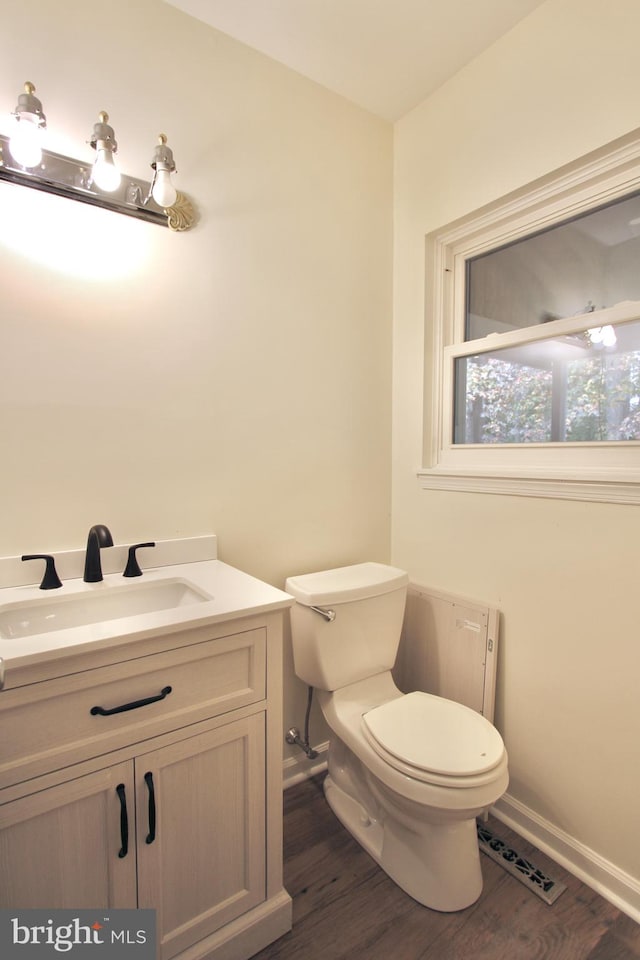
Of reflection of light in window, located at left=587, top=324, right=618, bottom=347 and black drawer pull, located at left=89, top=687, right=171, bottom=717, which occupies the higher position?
reflection of light in window, located at left=587, top=324, right=618, bottom=347

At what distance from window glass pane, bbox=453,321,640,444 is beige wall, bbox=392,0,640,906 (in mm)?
248

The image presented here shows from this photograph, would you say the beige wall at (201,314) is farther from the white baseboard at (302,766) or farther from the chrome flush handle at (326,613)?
the chrome flush handle at (326,613)

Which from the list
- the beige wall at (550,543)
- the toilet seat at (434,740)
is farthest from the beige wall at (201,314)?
the toilet seat at (434,740)

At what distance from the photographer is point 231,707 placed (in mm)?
1070

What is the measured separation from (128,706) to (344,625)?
77 centimetres

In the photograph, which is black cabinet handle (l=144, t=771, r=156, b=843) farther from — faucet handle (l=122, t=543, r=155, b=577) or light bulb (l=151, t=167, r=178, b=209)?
light bulb (l=151, t=167, r=178, b=209)

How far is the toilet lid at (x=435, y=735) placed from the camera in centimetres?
119

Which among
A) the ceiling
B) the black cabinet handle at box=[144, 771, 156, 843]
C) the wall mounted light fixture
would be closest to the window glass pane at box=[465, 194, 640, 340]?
the ceiling

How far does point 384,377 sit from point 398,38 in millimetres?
1118

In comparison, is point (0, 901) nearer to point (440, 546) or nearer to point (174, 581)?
point (174, 581)

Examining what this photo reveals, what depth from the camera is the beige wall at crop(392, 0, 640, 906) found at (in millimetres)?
1261

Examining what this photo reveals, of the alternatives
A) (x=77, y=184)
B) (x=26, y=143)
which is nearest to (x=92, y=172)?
(x=77, y=184)

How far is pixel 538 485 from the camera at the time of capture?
57.2 inches

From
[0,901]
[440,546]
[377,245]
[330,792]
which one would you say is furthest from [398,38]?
[330,792]
